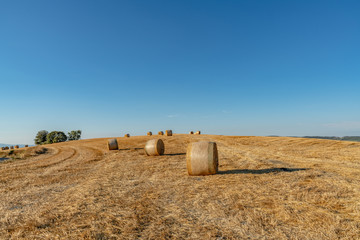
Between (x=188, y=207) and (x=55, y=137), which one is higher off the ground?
(x=55, y=137)

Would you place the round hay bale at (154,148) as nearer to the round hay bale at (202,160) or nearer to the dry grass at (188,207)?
the dry grass at (188,207)

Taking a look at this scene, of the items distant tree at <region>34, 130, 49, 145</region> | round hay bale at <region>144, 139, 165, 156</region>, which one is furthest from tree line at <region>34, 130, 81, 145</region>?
round hay bale at <region>144, 139, 165, 156</region>

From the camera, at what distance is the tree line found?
89812mm

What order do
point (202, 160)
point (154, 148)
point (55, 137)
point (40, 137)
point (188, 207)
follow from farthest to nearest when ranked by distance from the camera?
point (40, 137) < point (55, 137) < point (154, 148) < point (202, 160) < point (188, 207)

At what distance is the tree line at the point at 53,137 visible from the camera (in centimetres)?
8981

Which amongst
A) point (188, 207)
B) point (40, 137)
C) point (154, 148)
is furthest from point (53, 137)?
point (188, 207)

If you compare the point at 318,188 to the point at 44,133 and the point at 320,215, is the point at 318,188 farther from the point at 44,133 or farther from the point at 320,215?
the point at 44,133

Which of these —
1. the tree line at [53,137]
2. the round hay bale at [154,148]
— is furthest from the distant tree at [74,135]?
the round hay bale at [154,148]

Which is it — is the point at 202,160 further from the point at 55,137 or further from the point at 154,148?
the point at 55,137

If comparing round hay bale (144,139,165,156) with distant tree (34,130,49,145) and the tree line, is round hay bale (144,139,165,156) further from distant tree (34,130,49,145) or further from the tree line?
distant tree (34,130,49,145)

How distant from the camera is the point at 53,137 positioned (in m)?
90.4

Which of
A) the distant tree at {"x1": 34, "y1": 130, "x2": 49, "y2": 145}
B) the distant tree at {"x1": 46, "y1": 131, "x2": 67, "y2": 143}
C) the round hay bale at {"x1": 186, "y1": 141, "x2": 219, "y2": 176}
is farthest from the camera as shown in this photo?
the distant tree at {"x1": 34, "y1": 130, "x2": 49, "y2": 145}

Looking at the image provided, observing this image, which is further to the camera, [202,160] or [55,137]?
[55,137]

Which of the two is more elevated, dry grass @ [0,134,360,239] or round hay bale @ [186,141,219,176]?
round hay bale @ [186,141,219,176]
